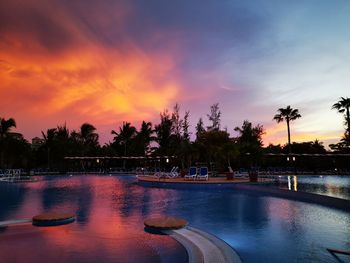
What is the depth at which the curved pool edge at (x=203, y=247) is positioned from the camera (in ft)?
13.5

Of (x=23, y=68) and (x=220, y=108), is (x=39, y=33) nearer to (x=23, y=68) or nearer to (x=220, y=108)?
(x=23, y=68)

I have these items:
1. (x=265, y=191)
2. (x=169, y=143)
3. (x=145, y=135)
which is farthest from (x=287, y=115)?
(x=265, y=191)

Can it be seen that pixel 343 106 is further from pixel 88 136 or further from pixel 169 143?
pixel 88 136

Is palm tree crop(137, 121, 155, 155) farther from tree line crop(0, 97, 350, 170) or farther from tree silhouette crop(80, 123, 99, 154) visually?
tree silhouette crop(80, 123, 99, 154)

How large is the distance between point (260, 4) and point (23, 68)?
12386 millimetres

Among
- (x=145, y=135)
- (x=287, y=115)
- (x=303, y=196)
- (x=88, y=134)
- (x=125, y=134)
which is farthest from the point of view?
(x=88, y=134)

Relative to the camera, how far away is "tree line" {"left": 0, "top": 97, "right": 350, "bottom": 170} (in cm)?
2367

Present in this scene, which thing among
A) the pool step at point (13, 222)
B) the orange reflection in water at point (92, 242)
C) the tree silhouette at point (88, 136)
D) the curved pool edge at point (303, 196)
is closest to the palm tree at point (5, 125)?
the tree silhouette at point (88, 136)

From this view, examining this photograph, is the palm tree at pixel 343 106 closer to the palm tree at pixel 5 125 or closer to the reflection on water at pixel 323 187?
the reflection on water at pixel 323 187

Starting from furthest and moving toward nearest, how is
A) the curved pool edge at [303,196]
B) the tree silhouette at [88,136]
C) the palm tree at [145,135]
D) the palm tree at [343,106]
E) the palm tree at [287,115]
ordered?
the tree silhouette at [88,136]
the palm tree at [145,135]
the palm tree at [287,115]
the palm tree at [343,106]
the curved pool edge at [303,196]

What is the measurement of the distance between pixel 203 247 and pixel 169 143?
3439 centimetres

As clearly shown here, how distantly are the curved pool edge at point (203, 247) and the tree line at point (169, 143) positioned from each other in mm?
16145

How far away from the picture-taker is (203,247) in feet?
15.3

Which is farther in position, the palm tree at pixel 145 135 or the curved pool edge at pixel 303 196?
the palm tree at pixel 145 135
